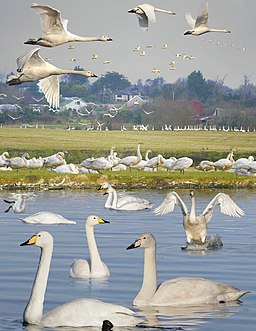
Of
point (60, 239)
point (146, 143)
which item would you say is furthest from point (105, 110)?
point (60, 239)

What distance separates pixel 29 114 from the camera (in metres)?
70.3

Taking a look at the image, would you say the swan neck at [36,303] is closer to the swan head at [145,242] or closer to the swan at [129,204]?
the swan head at [145,242]

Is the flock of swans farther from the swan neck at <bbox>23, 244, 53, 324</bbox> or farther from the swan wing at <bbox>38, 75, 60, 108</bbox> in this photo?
the swan neck at <bbox>23, 244, 53, 324</bbox>

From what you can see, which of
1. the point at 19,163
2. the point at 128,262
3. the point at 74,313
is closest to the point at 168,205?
the point at 128,262

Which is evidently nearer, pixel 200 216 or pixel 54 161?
pixel 200 216

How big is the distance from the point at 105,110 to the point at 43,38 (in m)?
68.0

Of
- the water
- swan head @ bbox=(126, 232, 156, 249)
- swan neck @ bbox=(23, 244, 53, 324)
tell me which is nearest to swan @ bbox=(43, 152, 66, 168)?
the water

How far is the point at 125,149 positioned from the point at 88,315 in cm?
4533

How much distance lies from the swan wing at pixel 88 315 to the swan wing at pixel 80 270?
3.20 m

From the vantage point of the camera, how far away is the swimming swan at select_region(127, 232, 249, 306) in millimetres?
11492

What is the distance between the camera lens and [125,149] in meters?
55.3

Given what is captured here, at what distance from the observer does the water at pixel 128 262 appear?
11.2 meters

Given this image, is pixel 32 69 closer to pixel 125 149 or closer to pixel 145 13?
pixel 145 13

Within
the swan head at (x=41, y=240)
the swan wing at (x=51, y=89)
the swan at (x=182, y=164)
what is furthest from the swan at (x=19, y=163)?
Answer: the swan head at (x=41, y=240)
